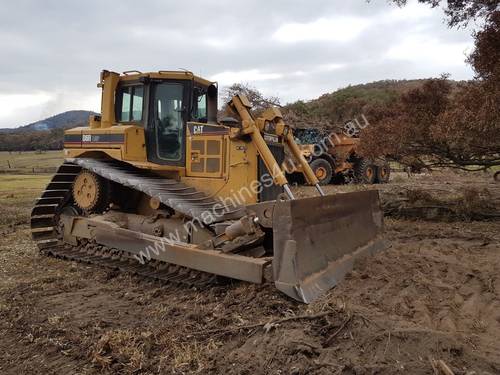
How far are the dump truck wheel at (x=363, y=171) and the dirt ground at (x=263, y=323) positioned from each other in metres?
11.6

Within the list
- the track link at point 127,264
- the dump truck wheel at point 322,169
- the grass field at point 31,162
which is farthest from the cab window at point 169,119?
the grass field at point 31,162

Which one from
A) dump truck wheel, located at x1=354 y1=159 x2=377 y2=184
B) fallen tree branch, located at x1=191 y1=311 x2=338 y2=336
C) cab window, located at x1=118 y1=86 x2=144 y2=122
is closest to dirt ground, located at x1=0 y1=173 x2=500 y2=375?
fallen tree branch, located at x1=191 y1=311 x2=338 y2=336

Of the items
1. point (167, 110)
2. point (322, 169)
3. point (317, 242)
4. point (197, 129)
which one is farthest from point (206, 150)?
point (322, 169)

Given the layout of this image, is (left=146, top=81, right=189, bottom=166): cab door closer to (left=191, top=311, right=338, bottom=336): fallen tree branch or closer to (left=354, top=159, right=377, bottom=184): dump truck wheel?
(left=191, top=311, right=338, bottom=336): fallen tree branch

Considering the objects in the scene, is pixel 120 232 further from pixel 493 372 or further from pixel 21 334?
pixel 493 372

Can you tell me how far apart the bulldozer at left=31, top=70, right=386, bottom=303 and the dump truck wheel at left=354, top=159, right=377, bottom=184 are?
11.3 metres

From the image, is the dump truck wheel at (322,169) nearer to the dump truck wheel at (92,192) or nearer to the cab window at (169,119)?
the cab window at (169,119)

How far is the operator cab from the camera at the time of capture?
6.72 metres

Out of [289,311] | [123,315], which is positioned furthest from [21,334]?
[289,311]

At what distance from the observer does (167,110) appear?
682 centimetres

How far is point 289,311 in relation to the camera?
14.2ft

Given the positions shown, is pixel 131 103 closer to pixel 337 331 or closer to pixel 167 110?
pixel 167 110

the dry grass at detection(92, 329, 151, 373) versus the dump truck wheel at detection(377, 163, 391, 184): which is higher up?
the dump truck wheel at detection(377, 163, 391, 184)

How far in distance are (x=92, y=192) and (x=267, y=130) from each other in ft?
9.32
